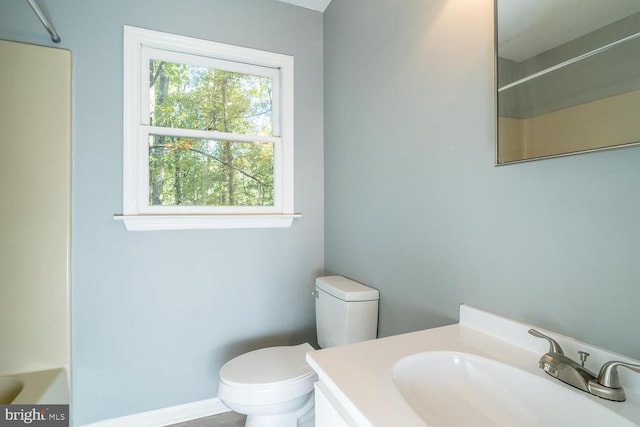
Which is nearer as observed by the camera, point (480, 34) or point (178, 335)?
point (480, 34)

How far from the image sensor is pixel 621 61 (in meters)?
0.62

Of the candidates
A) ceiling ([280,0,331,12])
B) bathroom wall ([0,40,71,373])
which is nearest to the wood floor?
bathroom wall ([0,40,71,373])

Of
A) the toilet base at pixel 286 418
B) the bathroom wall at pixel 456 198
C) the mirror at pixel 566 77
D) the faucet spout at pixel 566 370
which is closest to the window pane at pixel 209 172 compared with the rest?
the bathroom wall at pixel 456 198

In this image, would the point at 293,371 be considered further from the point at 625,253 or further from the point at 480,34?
the point at 480,34

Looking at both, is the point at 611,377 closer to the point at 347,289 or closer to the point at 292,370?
the point at 347,289

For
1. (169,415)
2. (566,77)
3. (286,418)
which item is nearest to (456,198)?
(566,77)

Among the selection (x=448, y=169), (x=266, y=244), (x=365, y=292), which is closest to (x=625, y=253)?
(x=448, y=169)

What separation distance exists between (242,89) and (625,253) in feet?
6.26

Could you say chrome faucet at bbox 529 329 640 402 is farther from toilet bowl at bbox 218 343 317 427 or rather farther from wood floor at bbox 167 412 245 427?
wood floor at bbox 167 412 245 427

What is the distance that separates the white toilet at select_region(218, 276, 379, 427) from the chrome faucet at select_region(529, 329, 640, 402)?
819mm

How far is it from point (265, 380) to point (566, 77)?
148cm

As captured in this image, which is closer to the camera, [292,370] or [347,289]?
[292,370]

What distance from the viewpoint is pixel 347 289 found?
148cm

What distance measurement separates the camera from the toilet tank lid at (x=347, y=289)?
55.8 inches
